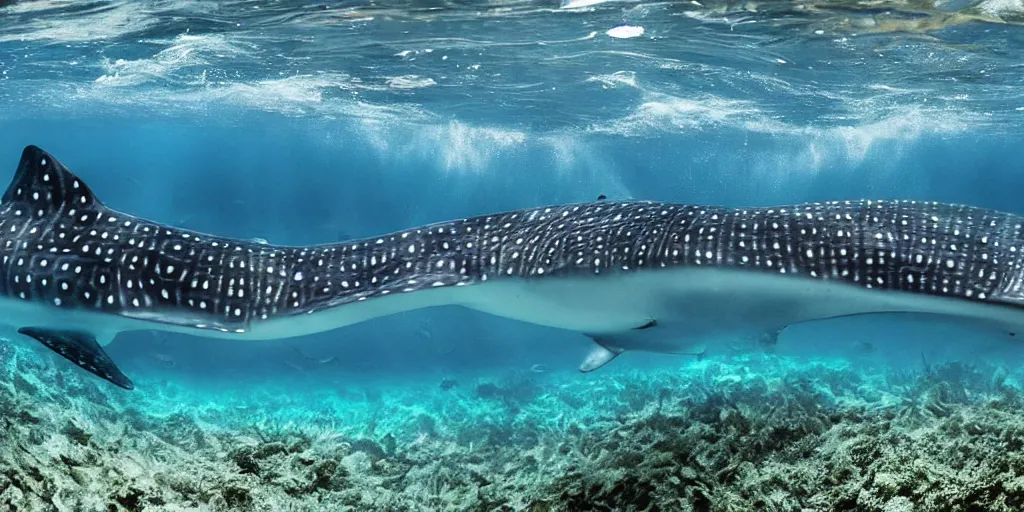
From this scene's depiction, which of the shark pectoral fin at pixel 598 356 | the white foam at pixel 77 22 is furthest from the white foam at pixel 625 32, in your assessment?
the white foam at pixel 77 22

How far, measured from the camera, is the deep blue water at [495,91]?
12.0m

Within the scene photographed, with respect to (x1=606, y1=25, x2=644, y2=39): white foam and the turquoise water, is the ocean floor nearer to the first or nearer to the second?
the turquoise water

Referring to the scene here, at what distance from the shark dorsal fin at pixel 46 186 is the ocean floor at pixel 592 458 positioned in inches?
76.8

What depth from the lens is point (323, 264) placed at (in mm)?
5668

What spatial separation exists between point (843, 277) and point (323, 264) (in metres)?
4.13

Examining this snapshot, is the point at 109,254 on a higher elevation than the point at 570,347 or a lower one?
higher

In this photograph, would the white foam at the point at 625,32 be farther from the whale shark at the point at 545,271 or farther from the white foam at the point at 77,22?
the white foam at the point at 77,22

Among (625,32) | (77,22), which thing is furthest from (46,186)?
(625,32)

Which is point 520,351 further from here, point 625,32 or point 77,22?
point 77,22

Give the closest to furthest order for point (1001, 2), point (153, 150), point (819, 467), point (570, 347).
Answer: point (819, 467) < point (1001, 2) < point (570, 347) < point (153, 150)

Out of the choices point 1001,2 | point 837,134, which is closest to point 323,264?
point 1001,2

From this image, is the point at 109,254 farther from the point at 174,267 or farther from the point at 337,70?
the point at 337,70

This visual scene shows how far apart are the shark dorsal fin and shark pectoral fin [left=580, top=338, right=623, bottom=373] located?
4815mm

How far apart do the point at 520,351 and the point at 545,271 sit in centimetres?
2563
